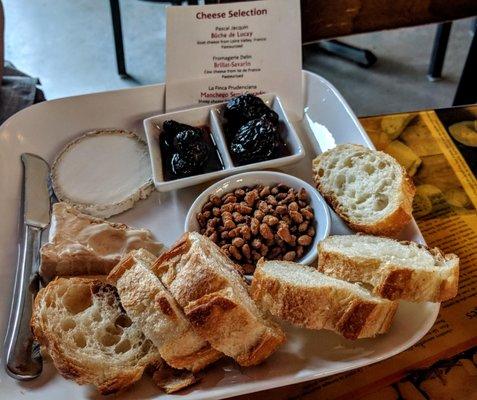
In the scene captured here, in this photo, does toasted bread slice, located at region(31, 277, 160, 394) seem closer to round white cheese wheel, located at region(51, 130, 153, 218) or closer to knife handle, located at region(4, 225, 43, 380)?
knife handle, located at region(4, 225, 43, 380)

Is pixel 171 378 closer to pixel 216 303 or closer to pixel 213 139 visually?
pixel 216 303

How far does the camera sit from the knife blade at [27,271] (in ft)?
3.67

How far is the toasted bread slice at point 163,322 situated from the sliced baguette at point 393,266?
0.32 m

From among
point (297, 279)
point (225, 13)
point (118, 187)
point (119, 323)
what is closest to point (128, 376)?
point (119, 323)

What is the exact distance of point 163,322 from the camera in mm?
1071

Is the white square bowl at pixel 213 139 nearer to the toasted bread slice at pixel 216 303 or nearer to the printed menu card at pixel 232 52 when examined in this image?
the printed menu card at pixel 232 52

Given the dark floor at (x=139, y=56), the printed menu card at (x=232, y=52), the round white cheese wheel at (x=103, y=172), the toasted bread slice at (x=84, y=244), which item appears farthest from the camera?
the dark floor at (x=139, y=56)

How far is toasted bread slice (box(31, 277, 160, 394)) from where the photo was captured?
1.06 meters

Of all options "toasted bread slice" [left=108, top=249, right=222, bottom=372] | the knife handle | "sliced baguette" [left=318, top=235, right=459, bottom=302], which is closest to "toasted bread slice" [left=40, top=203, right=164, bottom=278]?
the knife handle

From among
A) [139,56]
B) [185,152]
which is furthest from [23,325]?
[139,56]

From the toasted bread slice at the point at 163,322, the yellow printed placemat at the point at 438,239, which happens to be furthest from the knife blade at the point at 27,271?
the yellow printed placemat at the point at 438,239

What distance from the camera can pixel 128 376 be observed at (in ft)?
3.47

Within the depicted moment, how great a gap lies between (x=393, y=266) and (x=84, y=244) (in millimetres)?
706

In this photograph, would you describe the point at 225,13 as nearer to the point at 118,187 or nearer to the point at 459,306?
the point at 118,187
